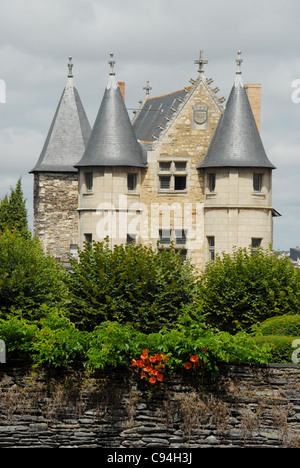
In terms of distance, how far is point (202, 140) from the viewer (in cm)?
4803

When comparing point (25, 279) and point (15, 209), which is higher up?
point (15, 209)

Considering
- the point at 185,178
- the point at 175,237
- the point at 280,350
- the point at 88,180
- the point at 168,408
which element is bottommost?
the point at 168,408

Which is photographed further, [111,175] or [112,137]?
[112,137]

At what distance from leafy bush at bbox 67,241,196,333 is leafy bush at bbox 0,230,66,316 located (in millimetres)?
1239

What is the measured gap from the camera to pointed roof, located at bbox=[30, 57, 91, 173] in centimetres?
5288

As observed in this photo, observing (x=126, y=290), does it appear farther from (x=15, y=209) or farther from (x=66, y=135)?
(x=15, y=209)

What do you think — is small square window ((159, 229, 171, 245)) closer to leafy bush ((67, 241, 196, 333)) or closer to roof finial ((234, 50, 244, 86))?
roof finial ((234, 50, 244, 86))

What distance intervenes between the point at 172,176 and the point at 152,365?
2347cm

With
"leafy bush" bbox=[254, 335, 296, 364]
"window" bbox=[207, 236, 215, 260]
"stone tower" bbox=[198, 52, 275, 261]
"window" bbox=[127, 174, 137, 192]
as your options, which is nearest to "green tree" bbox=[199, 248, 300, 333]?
"stone tower" bbox=[198, 52, 275, 261]

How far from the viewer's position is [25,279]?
37094 millimetres

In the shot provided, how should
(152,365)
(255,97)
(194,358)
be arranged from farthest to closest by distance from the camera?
1. (255,97)
2. (152,365)
3. (194,358)

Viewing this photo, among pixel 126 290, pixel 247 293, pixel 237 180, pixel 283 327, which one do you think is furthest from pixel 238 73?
pixel 283 327

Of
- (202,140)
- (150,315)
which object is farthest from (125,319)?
(202,140)

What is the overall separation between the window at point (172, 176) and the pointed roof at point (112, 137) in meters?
0.97
